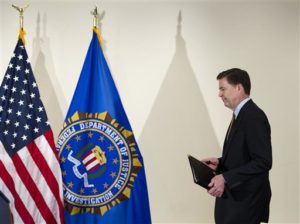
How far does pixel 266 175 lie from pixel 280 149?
95 cm

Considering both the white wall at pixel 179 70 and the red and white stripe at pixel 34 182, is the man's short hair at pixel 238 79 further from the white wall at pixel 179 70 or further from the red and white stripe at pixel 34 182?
the red and white stripe at pixel 34 182

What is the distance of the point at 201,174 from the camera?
75.5 inches

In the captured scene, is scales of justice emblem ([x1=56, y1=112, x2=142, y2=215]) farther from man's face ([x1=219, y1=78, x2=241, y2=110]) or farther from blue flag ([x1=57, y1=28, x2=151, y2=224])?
man's face ([x1=219, y1=78, x2=241, y2=110])

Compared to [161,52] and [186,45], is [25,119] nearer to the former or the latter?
[161,52]

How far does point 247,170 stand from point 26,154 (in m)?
1.41

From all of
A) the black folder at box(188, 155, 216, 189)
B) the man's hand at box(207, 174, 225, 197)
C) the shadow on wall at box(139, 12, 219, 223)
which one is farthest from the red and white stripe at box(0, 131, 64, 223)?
the man's hand at box(207, 174, 225, 197)

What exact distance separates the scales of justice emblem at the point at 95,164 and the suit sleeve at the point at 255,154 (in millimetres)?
859

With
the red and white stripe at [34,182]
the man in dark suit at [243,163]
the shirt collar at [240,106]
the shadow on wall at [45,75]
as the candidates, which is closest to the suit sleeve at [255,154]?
the man in dark suit at [243,163]

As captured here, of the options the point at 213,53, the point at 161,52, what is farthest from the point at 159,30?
the point at 213,53

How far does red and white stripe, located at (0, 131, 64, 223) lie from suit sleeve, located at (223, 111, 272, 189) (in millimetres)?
1174

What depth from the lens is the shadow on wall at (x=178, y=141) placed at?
2781mm

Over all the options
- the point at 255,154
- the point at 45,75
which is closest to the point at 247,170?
the point at 255,154

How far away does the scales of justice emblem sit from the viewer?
8.11ft

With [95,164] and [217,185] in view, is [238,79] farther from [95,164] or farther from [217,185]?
[95,164]
